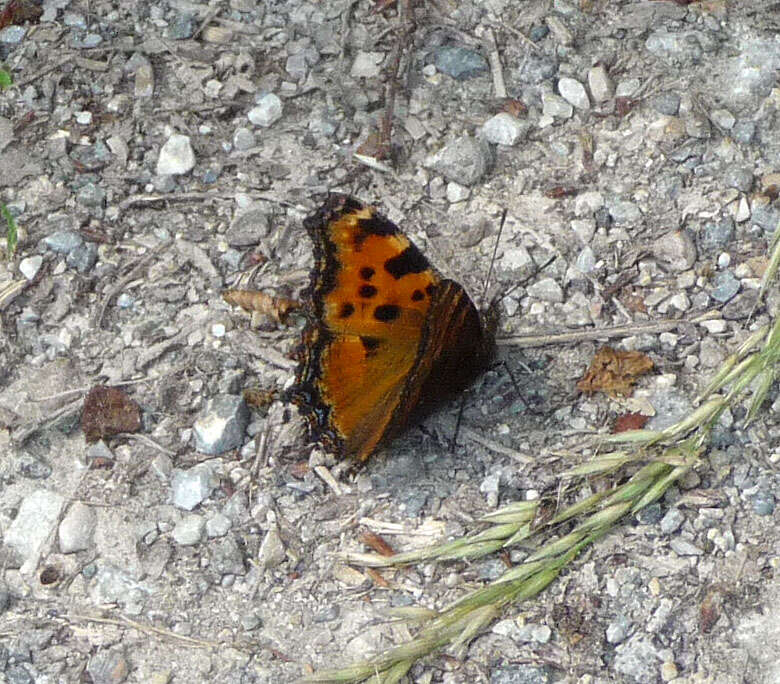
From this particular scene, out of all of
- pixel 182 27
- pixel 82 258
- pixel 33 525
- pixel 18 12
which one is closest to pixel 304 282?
pixel 82 258

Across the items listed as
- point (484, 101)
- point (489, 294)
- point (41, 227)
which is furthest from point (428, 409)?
point (41, 227)

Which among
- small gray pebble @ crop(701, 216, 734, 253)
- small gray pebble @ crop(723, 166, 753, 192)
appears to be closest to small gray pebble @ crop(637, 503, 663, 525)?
small gray pebble @ crop(701, 216, 734, 253)

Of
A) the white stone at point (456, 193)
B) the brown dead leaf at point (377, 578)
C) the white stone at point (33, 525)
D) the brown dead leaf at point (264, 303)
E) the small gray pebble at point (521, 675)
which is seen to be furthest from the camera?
the white stone at point (456, 193)

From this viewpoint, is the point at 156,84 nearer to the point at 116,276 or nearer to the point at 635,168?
the point at 116,276

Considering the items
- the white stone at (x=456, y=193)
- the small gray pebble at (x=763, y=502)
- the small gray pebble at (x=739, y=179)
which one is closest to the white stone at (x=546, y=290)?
the white stone at (x=456, y=193)

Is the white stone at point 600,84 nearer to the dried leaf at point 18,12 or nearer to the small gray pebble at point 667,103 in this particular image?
the small gray pebble at point 667,103

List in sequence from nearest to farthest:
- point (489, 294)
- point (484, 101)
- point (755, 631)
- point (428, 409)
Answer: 1. point (755, 631)
2. point (428, 409)
3. point (489, 294)
4. point (484, 101)
